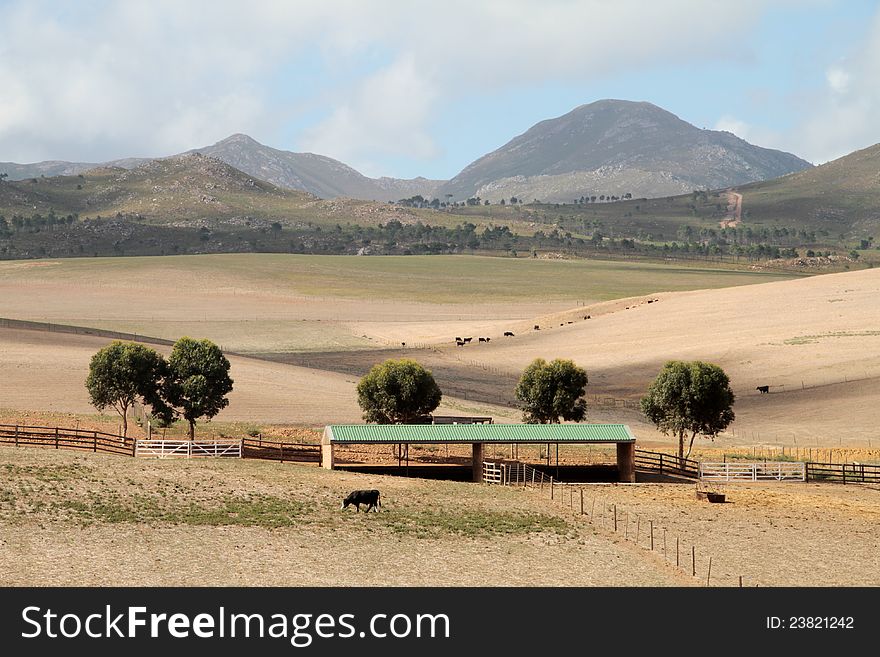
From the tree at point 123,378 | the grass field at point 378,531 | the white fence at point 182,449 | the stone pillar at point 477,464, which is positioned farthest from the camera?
the tree at point 123,378

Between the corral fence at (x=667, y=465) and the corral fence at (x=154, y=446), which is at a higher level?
the corral fence at (x=154, y=446)

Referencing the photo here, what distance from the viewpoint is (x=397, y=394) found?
79.6m

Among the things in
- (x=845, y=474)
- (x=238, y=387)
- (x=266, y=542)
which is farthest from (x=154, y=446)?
(x=845, y=474)

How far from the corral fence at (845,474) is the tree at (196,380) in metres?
36.5

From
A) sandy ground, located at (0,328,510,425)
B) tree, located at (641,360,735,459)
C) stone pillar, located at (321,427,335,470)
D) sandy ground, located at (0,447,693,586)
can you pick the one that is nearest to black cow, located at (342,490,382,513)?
sandy ground, located at (0,447,693,586)

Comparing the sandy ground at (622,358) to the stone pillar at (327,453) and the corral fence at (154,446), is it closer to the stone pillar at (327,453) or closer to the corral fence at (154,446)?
the corral fence at (154,446)

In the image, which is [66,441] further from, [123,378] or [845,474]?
[845,474]

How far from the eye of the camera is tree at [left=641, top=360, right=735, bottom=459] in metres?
79.4

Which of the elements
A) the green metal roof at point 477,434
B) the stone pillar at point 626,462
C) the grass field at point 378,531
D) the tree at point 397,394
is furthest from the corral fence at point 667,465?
the tree at point 397,394

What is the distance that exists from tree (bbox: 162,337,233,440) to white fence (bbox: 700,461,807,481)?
102ft

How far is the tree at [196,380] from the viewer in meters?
78.3

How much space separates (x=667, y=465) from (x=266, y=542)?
34.3m
